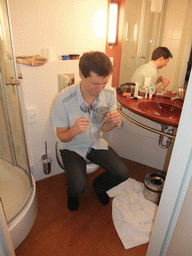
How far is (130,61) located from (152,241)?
144 centimetres

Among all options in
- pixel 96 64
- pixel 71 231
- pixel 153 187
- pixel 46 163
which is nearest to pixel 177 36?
pixel 96 64

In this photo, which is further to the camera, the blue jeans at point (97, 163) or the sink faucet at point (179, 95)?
the sink faucet at point (179, 95)

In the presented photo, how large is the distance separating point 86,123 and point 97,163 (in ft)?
1.30

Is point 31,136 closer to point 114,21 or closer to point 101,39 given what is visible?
point 101,39

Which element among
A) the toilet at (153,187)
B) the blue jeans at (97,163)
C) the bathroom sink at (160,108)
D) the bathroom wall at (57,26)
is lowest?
the toilet at (153,187)

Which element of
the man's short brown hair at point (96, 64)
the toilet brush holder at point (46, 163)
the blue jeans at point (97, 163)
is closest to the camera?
the man's short brown hair at point (96, 64)

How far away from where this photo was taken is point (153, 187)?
5.30ft

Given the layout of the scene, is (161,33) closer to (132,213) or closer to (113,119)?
(113,119)

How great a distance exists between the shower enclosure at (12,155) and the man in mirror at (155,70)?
105 centimetres

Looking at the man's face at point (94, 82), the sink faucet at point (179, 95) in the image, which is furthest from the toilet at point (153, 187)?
the man's face at point (94, 82)

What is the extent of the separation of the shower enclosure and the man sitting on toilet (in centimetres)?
30

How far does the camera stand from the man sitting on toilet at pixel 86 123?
48.6 inches

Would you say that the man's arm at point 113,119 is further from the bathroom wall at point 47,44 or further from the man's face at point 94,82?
the bathroom wall at point 47,44

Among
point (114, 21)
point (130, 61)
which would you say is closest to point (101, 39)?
point (114, 21)
